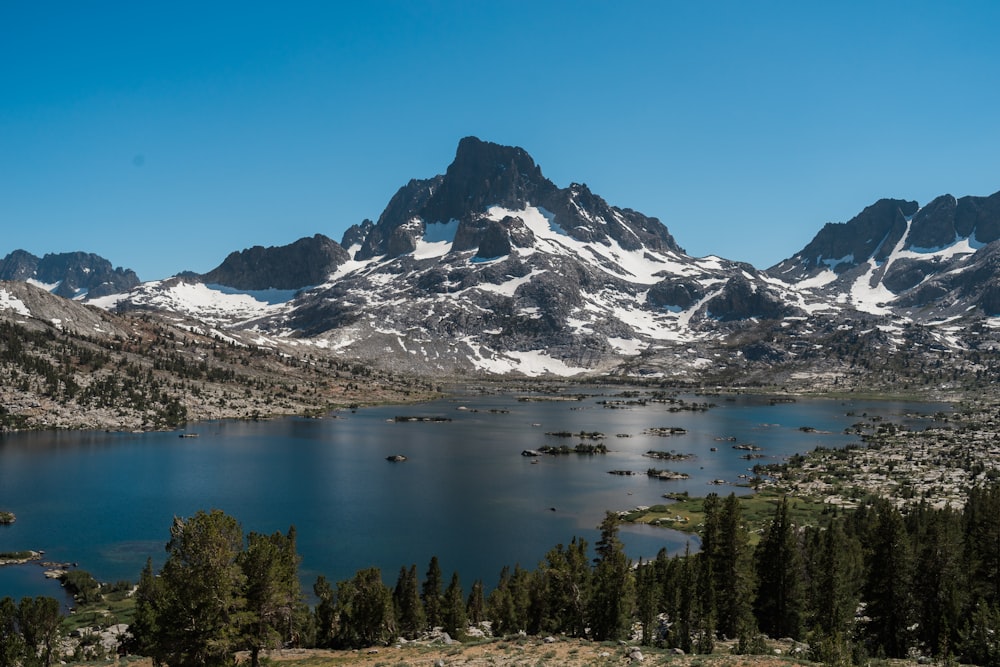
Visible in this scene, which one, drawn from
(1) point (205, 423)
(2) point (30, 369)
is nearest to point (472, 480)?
(1) point (205, 423)

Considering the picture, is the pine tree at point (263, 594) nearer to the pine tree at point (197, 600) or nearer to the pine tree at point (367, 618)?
the pine tree at point (197, 600)

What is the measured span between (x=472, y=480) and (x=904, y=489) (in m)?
63.8

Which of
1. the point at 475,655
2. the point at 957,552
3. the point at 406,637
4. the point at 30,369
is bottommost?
the point at 406,637

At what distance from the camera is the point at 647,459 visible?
446 ft

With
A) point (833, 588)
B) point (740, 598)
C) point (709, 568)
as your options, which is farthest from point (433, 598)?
point (833, 588)

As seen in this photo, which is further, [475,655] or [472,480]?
[472,480]

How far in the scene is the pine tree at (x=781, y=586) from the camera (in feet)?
157

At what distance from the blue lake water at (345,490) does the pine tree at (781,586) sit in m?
25.0

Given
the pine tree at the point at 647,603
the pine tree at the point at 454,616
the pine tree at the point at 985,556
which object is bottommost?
the pine tree at the point at 454,616

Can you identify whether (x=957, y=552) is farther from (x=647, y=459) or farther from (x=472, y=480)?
(x=647, y=459)

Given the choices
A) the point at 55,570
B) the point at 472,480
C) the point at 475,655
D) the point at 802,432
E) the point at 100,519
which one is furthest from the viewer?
the point at 802,432

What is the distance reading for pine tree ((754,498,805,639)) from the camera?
157ft

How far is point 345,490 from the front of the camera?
101312 mm

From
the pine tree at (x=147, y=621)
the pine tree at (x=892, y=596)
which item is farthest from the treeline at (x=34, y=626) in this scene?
the pine tree at (x=892, y=596)
